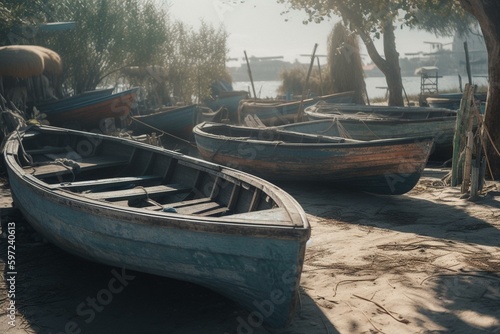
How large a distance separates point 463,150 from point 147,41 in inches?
898

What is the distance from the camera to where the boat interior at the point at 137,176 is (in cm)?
716

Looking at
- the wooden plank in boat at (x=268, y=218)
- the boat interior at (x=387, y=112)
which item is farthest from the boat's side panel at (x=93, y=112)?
the wooden plank in boat at (x=268, y=218)

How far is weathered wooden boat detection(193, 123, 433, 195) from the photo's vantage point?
34.4 feet

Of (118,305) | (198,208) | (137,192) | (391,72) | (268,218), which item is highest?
(391,72)

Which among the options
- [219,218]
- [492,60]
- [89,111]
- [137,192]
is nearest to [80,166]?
[137,192]

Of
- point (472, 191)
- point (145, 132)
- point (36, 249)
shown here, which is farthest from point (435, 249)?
point (145, 132)

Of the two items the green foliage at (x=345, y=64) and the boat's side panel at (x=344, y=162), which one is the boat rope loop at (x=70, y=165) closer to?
the boat's side panel at (x=344, y=162)

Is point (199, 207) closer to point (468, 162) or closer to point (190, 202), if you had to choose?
point (190, 202)

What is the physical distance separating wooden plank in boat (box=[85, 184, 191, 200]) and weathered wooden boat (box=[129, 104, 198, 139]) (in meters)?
12.0

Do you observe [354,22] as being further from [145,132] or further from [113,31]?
[113,31]

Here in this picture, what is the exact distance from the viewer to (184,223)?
17.9 ft

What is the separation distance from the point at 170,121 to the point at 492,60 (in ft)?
38.6

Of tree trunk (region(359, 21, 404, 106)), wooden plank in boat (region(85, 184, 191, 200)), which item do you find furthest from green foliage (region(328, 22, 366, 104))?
wooden plank in boat (region(85, 184, 191, 200))

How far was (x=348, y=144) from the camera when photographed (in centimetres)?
1083
